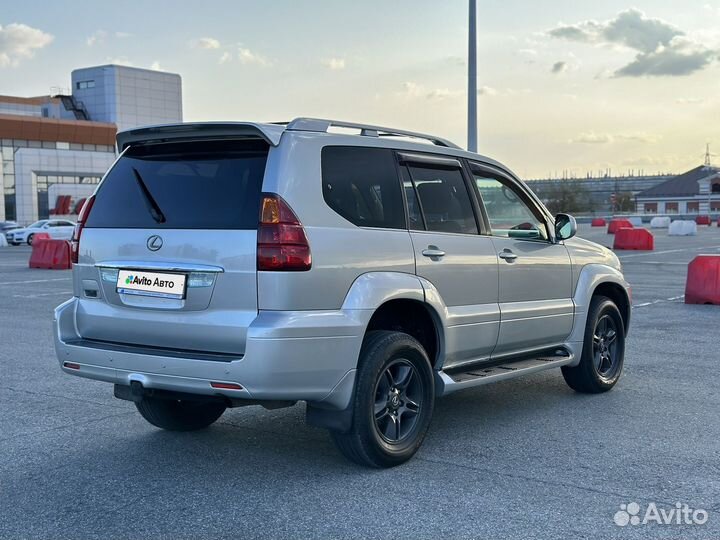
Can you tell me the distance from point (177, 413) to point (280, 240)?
6.15 ft

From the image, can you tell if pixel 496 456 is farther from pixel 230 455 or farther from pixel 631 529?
pixel 230 455

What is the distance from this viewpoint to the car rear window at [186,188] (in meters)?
4.54

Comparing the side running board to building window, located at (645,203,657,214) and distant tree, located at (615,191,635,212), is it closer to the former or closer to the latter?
distant tree, located at (615,191,635,212)

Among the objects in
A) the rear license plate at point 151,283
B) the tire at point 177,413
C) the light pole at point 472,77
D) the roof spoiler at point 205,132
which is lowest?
the tire at point 177,413

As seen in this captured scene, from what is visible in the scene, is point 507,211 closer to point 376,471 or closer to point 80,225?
point 376,471

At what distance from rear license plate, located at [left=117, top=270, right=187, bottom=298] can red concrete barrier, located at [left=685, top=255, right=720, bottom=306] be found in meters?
10.8

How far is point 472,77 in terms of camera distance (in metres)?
18.0

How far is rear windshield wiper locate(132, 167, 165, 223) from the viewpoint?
4.74 meters

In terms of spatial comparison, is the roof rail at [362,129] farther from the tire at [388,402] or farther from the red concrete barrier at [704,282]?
the red concrete barrier at [704,282]

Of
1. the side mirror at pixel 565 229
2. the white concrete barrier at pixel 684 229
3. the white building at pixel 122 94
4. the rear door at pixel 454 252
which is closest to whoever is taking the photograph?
the rear door at pixel 454 252

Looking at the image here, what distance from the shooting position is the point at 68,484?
4621 mm

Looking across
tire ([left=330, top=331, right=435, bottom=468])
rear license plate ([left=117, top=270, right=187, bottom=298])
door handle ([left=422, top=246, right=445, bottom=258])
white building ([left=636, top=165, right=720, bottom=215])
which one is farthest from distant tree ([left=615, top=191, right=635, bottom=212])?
rear license plate ([left=117, top=270, right=187, bottom=298])

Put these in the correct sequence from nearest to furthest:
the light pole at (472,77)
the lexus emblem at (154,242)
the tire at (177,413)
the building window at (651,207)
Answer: the lexus emblem at (154,242) → the tire at (177,413) → the light pole at (472,77) → the building window at (651,207)

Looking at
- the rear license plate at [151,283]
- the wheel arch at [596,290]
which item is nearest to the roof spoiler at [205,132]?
the rear license plate at [151,283]
